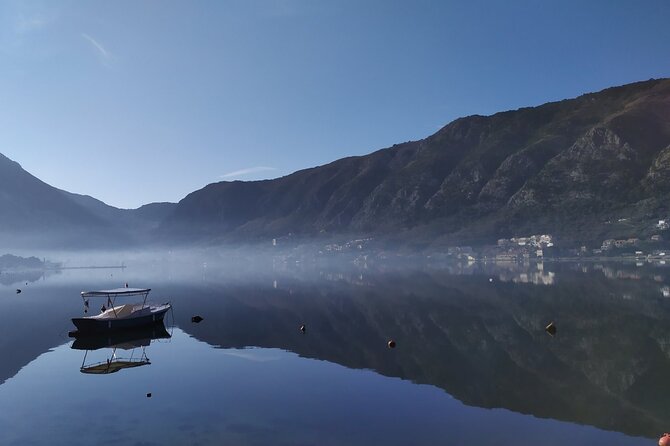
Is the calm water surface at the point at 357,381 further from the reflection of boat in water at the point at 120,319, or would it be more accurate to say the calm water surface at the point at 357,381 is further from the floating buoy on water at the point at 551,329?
the reflection of boat in water at the point at 120,319

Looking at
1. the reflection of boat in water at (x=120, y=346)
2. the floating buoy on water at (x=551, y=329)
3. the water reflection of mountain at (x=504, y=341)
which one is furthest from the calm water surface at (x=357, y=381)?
the floating buoy on water at (x=551, y=329)

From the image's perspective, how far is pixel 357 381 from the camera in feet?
114

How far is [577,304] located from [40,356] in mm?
71224

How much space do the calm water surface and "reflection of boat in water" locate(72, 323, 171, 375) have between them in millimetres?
477

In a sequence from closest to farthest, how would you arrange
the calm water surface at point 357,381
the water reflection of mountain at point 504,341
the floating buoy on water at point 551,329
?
the calm water surface at point 357,381
the water reflection of mountain at point 504,341
the floating buoy on water at point 551,329

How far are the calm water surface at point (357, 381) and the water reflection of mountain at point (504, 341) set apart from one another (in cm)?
20

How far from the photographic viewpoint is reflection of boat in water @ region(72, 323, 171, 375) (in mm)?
41656

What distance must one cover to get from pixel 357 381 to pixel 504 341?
1969 centimetres

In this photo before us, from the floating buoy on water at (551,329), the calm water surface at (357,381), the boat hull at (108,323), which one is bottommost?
the floating buoy on water at (551,329)

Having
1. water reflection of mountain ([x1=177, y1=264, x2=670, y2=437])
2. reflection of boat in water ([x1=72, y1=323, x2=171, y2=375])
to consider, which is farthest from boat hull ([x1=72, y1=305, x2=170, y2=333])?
water reflection of mountain ([x1=177, y1=264, x2=670, y2=437])

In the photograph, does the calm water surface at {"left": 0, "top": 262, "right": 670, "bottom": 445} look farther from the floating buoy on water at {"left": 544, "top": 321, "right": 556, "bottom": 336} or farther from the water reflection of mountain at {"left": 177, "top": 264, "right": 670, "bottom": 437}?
the floating buoy on water at {"left": 544, "top": 321, "right": 556, "bottom": 336}

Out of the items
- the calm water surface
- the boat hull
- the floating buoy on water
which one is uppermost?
the boat hull

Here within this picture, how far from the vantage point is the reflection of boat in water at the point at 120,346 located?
41656mm

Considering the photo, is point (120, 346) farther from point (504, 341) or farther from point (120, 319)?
point (504, 341)
